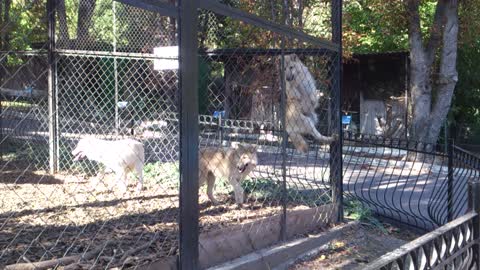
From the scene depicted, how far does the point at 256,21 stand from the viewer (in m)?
4.09

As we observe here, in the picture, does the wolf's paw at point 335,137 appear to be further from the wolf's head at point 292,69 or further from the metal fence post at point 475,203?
the metal fence post at point 475,203

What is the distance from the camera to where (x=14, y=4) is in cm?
763

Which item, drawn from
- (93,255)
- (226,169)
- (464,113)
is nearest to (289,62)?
(226,169)

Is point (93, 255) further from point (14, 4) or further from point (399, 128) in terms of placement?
point (399, 128)

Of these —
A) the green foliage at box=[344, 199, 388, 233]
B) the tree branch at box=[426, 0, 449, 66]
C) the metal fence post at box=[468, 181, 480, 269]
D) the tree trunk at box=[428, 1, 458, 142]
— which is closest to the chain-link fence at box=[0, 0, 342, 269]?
the green foliage at box=[344, 199, 388, 233]

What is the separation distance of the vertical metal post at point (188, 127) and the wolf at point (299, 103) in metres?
2.33

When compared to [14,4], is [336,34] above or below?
below

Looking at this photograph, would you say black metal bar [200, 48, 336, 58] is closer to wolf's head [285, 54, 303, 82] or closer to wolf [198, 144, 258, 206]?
wolf's head [285, 54, 303, 82]

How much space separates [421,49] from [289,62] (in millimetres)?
9808

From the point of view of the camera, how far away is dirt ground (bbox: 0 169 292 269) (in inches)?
162

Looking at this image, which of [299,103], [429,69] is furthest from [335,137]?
[429,69]

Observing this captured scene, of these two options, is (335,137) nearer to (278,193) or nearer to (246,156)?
(246,156)

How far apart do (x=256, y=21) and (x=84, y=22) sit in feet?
17.5

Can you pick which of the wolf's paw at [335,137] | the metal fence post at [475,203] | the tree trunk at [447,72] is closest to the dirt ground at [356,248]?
the wolf's paw at [335,137]
